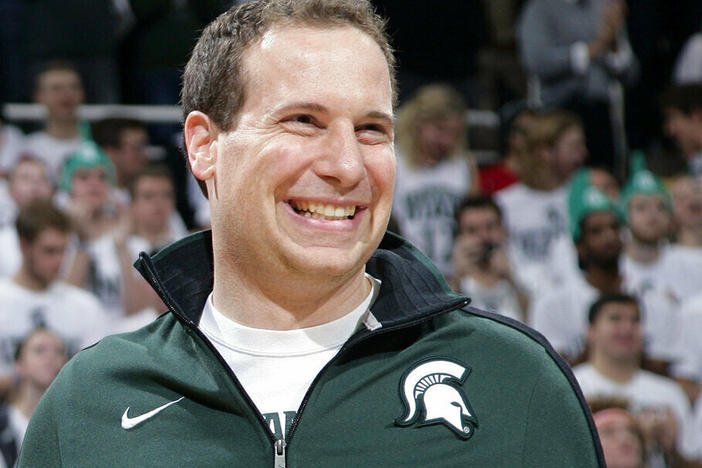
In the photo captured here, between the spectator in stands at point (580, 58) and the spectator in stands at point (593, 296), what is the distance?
155cm

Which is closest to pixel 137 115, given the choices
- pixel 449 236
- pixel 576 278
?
pixel 449 236

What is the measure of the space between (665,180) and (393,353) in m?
6.38

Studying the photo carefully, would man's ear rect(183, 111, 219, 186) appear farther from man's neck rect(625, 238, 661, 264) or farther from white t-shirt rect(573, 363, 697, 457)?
man's neck rect(625, 238, 661, 264)

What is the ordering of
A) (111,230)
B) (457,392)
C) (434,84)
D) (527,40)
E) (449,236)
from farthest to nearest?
(527,40) → (434,84) → (449,236) → (111,230) → (457,392)

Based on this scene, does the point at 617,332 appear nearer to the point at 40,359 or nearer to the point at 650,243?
the point at 650,243

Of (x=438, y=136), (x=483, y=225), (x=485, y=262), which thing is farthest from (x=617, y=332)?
(x=438, y=136)

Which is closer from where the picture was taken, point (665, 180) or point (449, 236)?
point (449, 236)

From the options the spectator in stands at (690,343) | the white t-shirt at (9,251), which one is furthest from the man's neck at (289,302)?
the spectator in stands at (690,343)

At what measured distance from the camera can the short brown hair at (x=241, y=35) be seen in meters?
2.15

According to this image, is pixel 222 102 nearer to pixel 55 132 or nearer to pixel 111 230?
pixel 111 230

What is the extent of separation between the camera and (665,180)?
8.20 metres

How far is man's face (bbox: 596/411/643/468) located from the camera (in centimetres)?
530

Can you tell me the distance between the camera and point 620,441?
209 inches

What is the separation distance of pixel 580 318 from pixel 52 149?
3.25m
